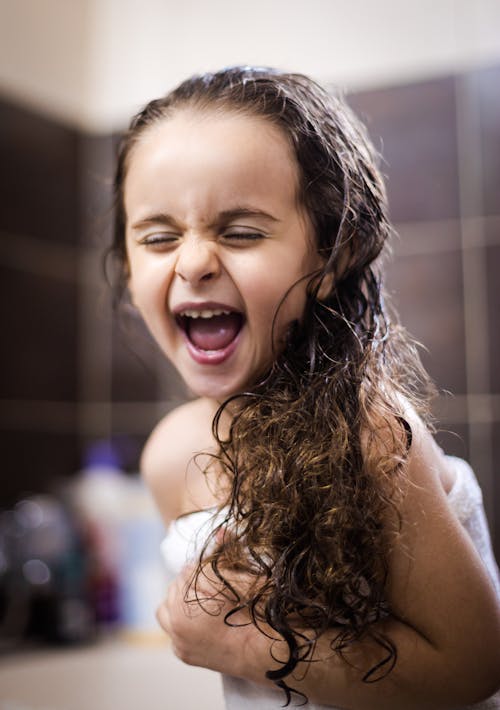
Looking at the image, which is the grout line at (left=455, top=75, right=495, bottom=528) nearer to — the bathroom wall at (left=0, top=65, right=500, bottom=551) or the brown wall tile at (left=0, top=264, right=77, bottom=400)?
the bathroom wall at (left=0, top=65, right=500, bottom=551)

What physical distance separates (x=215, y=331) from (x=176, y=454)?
185 millimetres

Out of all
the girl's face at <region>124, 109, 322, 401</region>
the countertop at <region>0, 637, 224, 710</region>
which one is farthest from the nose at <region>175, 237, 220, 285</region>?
the countertop at <region>0, 637, 224, 710</region>

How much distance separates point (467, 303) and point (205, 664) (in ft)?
3.43

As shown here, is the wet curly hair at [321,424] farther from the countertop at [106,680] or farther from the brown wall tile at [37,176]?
the brown wall tile at [37,176]

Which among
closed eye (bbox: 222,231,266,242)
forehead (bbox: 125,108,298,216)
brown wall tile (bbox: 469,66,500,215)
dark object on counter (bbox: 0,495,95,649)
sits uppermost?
brown wall tile (bbox: 469,66,500,215)

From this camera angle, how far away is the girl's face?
1.91 ft

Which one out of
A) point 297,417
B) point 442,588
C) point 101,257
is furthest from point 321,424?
point 101,257

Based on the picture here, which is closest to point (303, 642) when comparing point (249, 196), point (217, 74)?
point (249, 196)

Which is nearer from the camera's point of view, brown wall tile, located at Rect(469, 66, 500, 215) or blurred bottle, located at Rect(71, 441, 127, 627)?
brown wall tile, located at Rect(469, 66, 500, 215)

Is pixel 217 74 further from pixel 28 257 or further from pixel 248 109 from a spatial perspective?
pixel 28 257

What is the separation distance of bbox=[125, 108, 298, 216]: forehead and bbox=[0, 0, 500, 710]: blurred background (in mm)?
693

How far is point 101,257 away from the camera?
4.37 ft

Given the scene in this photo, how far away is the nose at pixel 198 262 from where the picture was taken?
0.58 m

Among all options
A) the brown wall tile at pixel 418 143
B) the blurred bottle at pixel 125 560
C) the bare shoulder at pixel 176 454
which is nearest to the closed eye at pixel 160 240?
the bare shoulder at pixel 176 454
